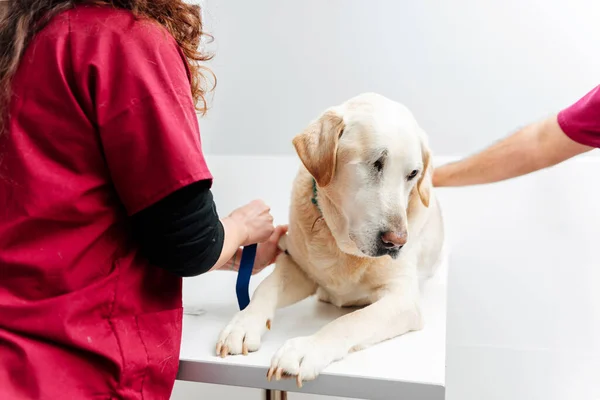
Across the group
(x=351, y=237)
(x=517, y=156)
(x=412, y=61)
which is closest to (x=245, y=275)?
(x=351, y=237)

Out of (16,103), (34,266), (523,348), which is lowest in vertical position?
(523,348)

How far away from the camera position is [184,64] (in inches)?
34.9

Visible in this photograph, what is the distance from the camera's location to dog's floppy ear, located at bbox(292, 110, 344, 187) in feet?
3.57

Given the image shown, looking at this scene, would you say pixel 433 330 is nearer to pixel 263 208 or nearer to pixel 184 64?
pixel 263 208

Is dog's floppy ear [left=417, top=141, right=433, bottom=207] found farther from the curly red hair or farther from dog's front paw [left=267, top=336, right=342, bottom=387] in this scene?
the curly red hair

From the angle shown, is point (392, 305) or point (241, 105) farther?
point (241, 105)

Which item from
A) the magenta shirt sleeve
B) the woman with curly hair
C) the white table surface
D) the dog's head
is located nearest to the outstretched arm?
the magenta shirt sleeve

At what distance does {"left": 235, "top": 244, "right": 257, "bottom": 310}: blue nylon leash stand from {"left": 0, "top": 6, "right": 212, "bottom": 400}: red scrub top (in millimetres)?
337

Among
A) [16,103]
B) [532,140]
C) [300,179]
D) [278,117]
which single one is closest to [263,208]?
[300,179]

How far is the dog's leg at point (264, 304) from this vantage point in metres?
1.02

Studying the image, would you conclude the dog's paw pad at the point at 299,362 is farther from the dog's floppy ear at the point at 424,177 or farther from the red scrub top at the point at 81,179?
the dog's floppy ear at the point at 424,177

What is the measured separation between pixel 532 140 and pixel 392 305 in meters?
0.63

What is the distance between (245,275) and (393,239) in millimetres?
319

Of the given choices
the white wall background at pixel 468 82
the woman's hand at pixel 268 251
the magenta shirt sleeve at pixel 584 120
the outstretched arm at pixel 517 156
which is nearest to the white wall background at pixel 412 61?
the white wall background at pixel 468 82
